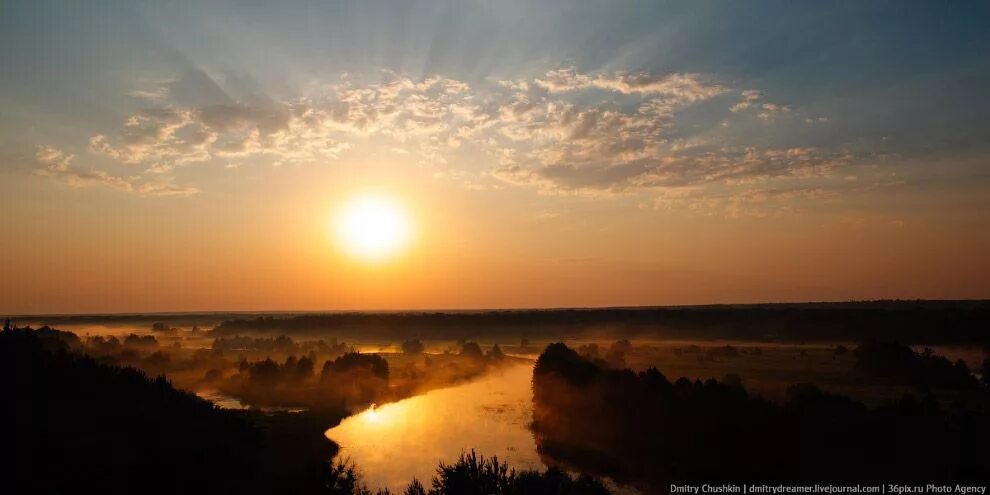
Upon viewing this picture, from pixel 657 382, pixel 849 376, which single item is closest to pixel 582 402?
pixel 657 382

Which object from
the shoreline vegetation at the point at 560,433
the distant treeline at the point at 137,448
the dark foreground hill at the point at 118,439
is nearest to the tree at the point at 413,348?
the shoreline vegetation at the point at 560,433

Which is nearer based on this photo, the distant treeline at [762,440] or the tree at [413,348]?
the distant treeline at [762,440]

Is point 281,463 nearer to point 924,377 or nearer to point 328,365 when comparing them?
point 328,365

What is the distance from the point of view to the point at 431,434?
4384 centimetres

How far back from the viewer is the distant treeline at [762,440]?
2547cm

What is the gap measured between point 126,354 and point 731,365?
95.8 m

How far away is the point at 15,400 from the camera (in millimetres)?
22531

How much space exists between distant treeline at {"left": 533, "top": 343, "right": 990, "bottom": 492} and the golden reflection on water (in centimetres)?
444

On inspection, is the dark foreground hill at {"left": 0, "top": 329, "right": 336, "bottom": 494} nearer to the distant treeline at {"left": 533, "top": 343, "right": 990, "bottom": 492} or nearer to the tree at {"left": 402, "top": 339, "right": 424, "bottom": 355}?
the distant treeline at {"left": 533, "top": 343, "right": 990, "bottom": 492}

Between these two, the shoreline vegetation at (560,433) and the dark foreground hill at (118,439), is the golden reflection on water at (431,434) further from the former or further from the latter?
the dark foreground hill at (118,439)

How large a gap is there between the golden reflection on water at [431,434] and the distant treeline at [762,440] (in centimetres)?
444

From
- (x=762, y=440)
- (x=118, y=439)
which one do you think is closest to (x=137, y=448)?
(x=118, y=439)

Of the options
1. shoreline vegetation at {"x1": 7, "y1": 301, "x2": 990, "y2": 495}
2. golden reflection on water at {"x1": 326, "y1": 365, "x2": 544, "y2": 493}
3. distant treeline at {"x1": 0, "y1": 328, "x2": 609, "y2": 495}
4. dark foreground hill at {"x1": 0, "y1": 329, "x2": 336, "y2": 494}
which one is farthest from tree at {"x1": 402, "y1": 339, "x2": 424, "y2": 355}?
distant treeline at {"x1": 0, "y1": 328, "x2": 609, "y2": 495}

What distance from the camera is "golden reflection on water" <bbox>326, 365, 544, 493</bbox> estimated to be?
33.7 meters
